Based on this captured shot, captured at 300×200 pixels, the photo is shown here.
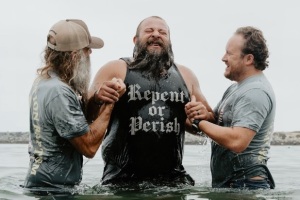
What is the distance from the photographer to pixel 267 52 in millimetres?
7461

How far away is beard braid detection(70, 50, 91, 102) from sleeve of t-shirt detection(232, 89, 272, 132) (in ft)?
6.18

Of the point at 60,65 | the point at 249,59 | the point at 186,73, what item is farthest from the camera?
the point at 186,73

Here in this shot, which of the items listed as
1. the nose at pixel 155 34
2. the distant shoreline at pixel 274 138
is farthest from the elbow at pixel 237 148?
the distant shoreline at pixel 274 138

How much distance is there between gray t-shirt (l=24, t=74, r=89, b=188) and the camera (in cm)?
613

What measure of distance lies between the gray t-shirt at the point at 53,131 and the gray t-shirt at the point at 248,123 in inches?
79.5

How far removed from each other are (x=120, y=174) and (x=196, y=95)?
1.61 meters

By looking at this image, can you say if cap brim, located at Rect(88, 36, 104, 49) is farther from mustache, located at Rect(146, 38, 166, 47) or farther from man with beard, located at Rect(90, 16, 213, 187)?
mustache, located at Rect(146, 38, 166, 47)

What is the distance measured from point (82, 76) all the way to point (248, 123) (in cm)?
207

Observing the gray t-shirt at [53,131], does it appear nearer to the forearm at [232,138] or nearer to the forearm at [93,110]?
the forearm at [93,110]

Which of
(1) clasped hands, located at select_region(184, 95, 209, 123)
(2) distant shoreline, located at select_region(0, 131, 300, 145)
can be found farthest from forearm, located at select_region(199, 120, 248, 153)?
(2) distant shoreline, located at select_region(0, 131, 300, 145)

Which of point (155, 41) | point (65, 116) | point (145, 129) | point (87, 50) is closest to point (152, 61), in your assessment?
point (155, 41)

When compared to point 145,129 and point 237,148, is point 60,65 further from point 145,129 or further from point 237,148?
point 237,148

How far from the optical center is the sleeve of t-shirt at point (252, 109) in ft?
22.4

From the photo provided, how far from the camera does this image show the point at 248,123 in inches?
268
